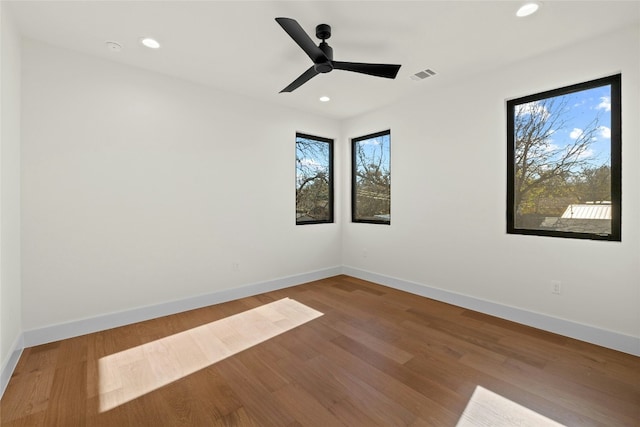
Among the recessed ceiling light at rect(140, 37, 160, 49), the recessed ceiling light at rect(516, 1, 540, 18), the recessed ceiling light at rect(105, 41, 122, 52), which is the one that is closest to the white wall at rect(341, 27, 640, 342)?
the recessed ceiling light at rect(516, 1, 540, 18)

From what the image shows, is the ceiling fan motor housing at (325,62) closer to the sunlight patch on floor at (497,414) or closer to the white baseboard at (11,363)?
the sunlight patch on floor at (497,414)

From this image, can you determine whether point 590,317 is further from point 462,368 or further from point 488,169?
point 488,169

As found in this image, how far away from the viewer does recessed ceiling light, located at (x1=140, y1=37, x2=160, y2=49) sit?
8.08 feet

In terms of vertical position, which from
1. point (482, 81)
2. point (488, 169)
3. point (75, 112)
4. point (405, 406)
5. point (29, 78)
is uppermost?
point (482, 81)

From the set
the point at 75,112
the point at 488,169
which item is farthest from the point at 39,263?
the point at 488,169

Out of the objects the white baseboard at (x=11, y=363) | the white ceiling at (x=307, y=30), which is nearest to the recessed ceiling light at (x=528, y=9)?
the white ceiling at (x=307, y=30)

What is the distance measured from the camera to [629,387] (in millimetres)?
1889

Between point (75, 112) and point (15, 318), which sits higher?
point (75, 112)

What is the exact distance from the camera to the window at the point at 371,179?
437cm

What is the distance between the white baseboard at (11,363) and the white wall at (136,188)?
0.52ft

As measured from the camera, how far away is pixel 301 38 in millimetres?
2004

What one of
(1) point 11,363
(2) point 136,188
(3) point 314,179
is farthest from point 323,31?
(1) point 11,363

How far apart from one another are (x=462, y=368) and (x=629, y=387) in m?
1.00

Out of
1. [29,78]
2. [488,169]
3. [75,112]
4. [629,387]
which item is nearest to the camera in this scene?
[629,387]
